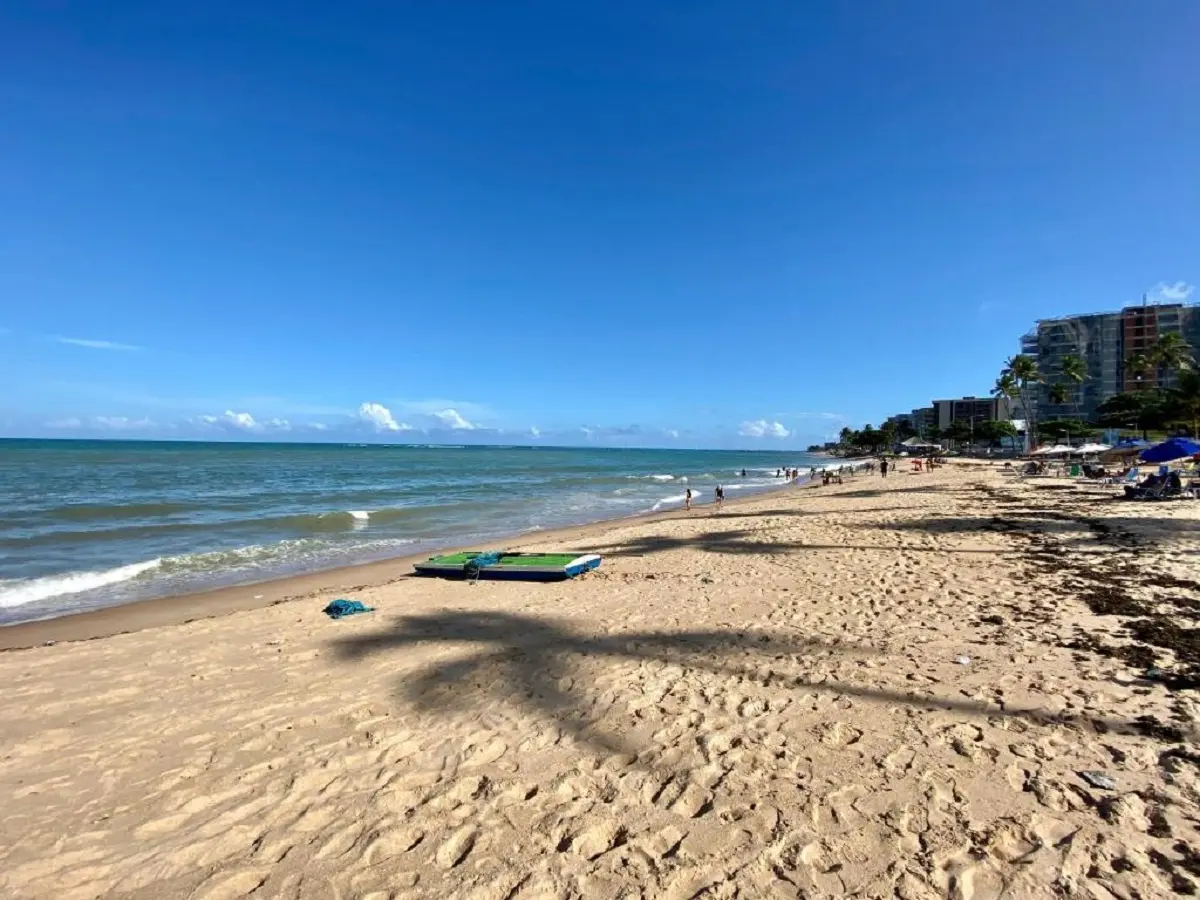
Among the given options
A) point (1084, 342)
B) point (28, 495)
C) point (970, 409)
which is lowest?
point (28, 495)

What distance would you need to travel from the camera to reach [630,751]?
4477 mm

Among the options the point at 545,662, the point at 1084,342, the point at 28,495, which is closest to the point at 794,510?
the point at 545,662

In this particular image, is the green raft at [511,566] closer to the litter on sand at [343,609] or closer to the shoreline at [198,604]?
the shoreline at [198,604]

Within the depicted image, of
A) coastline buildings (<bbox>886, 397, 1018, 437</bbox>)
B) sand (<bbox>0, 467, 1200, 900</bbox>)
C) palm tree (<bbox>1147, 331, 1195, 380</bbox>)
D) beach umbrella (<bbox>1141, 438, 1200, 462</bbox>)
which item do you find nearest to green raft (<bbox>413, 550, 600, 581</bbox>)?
sand (<bbox>0, 467, 1200, 900</bbox>)

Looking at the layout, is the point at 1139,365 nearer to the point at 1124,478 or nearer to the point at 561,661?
the point at 1124,478

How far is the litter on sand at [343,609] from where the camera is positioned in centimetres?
910

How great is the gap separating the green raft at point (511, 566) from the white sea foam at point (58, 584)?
22.4 feet

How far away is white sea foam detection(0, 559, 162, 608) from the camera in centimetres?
1196

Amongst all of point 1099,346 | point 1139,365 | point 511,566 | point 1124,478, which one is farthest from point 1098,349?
point 511,566

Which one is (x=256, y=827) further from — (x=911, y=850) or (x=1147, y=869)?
(x=1147, y=869)

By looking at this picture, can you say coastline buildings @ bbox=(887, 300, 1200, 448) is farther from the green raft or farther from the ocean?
the green raft

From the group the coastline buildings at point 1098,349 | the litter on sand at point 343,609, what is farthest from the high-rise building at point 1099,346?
the litter on sand at point 343,609

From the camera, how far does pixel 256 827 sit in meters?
3.76

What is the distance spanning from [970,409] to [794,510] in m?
136
